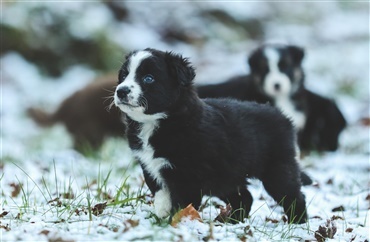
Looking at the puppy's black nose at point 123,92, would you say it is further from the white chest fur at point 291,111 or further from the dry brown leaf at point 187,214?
the white chest fur at point 291,111

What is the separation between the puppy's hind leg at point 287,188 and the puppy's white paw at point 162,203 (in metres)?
0.97

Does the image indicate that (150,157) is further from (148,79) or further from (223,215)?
(223,215)

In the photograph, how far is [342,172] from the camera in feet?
26.6

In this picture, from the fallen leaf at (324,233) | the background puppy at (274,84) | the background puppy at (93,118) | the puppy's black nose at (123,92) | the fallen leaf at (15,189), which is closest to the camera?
the puppy's black nose at (123,92)

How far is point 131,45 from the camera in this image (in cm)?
1619

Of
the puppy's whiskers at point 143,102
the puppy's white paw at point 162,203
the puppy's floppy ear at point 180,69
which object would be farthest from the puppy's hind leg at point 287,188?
the puppy's whiskers at point 143,102

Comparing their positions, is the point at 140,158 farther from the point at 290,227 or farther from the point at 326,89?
the point at 326,89

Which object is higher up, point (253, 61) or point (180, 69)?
point (253, 61)

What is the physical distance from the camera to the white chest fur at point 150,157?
4.74 metres

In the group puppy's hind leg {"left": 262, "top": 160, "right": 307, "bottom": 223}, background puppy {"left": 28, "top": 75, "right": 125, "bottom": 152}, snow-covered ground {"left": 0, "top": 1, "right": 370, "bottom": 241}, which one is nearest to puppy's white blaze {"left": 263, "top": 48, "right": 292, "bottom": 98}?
snow-covered ground {"left": 0, "top": 1, "right": 370, "bottom": 241}

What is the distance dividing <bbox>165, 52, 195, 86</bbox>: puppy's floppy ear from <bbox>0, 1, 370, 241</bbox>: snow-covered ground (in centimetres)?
99

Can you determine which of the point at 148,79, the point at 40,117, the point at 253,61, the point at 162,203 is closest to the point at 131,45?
the point at 40,117

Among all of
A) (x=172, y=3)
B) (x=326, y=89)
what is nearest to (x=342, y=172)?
(x=326, y=89)

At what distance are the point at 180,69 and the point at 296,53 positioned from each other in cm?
462
